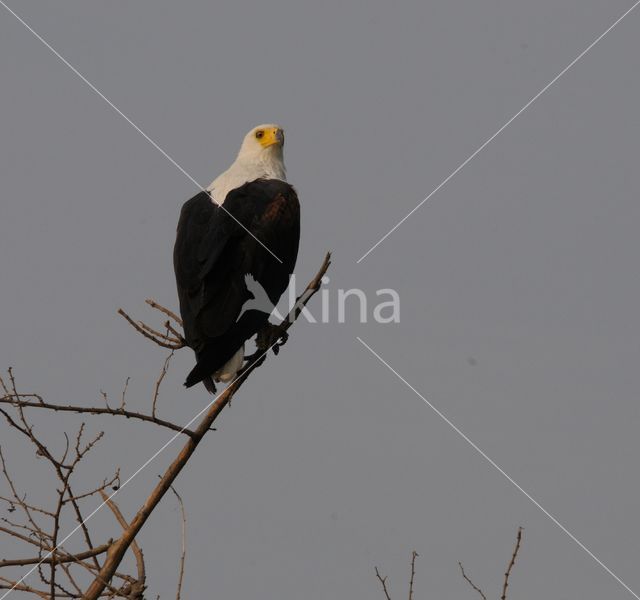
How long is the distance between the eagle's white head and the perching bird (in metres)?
0.10

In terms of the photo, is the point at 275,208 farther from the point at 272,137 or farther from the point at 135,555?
the point at 135,555

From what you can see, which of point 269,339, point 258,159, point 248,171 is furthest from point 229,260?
point 258,159

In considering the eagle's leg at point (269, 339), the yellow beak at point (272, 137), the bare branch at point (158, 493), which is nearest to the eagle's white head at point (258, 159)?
the yellow beak at point (272, 137)

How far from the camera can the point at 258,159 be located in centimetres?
623

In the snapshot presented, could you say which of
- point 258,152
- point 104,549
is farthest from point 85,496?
point 258,152

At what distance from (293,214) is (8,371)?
1.88 meters

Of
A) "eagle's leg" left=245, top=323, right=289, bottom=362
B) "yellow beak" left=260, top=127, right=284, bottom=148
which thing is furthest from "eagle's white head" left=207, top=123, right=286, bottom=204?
Result: "eagle's leg" left=245, top=323, right=289, bottom=362

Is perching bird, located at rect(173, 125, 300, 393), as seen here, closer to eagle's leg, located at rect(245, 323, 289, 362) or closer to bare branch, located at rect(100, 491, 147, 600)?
eagle's leg, located at rect(245, 323, 289, 362)

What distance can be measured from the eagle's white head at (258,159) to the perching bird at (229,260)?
0.31 feet

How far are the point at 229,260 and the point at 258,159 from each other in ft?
4.66

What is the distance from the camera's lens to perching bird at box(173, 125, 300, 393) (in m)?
4.59

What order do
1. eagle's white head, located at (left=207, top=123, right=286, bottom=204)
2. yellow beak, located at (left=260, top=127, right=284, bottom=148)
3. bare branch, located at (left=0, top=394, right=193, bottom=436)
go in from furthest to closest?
1. yellow beak, located at (left=260, top=127, right=284, bottom=148)
2. eagle's white head, located at (left=207, top=123, right=286, bottom=204)
3. bare branch, located at (left=0, top=394, right=193, bottom=436)

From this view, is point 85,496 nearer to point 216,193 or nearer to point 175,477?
point 175,477

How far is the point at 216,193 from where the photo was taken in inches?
217
